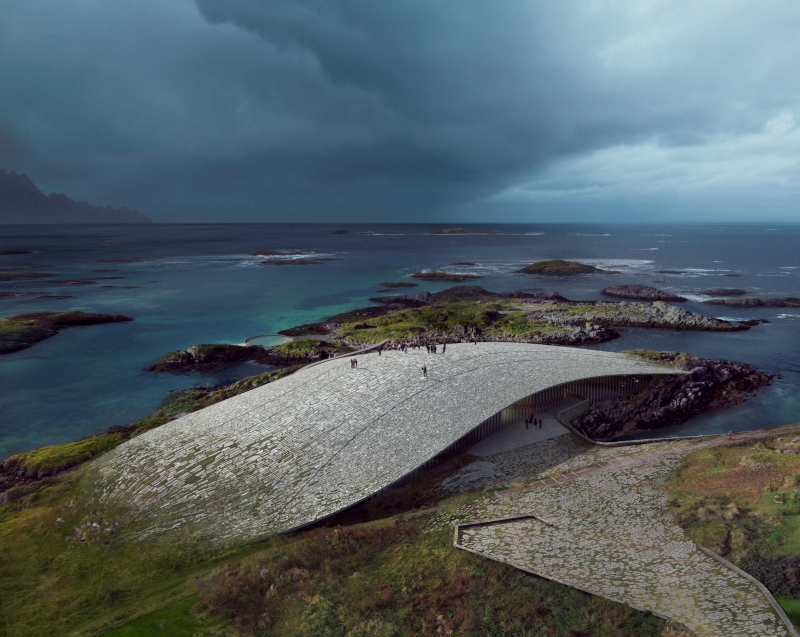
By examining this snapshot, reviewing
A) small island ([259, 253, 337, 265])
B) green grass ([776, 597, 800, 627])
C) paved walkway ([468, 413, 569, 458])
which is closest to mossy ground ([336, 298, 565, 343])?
paved walkway ([468, 413, 569, 458])

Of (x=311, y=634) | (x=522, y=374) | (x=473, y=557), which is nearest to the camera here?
(x=311, y=634)

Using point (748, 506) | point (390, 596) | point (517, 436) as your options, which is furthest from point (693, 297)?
point (390, 596)

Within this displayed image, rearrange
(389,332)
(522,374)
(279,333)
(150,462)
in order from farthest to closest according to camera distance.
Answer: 1. (279,333)
2. (389,332)
3. (522,374)
4. (150,462)

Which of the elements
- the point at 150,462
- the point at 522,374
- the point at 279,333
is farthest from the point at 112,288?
the point at 522,374

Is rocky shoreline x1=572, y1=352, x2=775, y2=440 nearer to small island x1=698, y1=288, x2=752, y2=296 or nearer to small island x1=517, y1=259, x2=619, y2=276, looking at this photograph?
small island x1=698, y1=288, x2=752, y2=296

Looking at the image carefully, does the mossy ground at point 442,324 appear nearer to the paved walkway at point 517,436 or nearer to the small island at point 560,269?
the paved walkway at point 517,436

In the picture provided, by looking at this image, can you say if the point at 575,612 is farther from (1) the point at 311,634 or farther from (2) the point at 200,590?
(2) the point at 200,590
